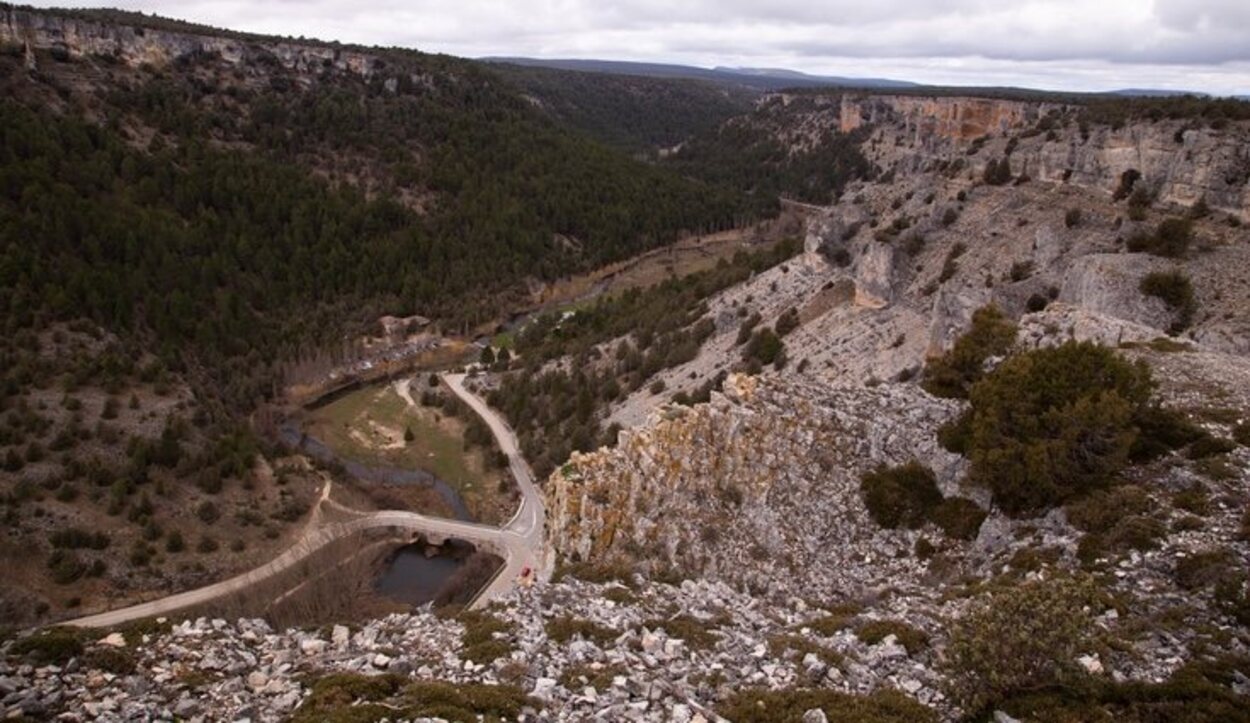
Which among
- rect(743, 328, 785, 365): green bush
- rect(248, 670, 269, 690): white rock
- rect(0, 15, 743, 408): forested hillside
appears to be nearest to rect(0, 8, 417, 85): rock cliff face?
rect(0, 15, 743, 408): forested hillside

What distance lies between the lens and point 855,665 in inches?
739

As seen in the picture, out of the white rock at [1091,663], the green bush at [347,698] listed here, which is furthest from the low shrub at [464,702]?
the white rock at [1091,663]

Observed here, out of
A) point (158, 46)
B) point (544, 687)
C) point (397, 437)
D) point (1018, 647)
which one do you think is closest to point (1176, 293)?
point (1018, 647)

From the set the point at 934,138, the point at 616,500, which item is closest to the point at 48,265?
the point at 616,500

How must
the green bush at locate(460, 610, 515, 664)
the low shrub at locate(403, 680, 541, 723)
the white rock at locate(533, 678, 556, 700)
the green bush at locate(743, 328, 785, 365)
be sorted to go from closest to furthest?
the low shrub at locate(403, 680, 541, 723), the white rock at locate(533, 678, 556, 700), the green bush at locate(460, 610, 515, 664), the green bush at locate(743, 328, 785, 365)

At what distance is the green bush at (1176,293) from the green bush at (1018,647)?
3634cm

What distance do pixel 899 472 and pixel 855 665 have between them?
14.4m

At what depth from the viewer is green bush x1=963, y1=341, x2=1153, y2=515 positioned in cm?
2591

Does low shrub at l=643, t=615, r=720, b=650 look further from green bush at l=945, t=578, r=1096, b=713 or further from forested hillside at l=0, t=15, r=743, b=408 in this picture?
forested hillside at l=0, t=15, r=743, b=408

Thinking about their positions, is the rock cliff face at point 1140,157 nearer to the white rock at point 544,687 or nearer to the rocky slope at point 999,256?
the rocky slope at point 999,256

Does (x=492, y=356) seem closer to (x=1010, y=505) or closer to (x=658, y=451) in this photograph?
(x=658, y=451)

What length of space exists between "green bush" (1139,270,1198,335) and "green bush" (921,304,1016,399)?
1430 centimetres

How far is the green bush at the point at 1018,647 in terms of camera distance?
15.2m

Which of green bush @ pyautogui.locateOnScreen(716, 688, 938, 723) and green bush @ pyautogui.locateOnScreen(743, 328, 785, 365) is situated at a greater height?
green bush @ pyautogui.locateOnScreen(716, 688, 938, 723)
